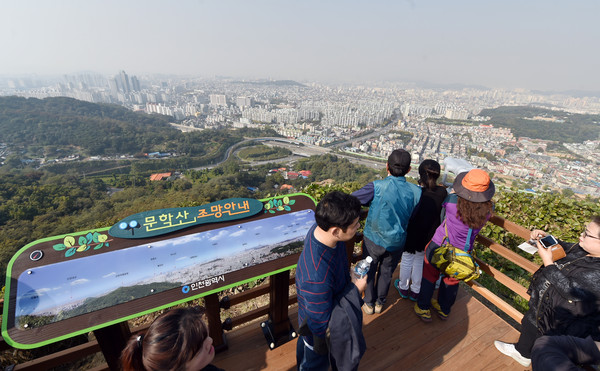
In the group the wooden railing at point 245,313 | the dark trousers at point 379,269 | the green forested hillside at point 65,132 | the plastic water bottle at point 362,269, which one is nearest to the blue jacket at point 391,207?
the dark trousers at point 379,269

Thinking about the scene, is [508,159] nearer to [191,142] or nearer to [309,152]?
[309,152]

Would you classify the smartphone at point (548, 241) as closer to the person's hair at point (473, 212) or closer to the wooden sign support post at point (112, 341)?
the person's hair at point (473, 212)

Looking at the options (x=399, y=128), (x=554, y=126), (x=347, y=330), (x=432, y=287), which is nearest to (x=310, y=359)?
(x=347, y=330)

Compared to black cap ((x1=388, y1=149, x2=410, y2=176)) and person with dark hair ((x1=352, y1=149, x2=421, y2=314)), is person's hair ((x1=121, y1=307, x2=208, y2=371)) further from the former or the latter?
black cap ((x1=388, y1=149, x2=410, y2=176))

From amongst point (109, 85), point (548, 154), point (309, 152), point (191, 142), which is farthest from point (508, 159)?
point (109, 85)

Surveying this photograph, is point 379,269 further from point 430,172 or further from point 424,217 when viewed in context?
point 430,172

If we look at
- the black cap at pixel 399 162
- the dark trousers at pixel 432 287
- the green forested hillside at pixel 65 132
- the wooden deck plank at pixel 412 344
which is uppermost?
the black cap at pixel 399 162
